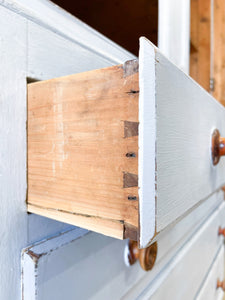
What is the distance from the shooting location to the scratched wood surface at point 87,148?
21 centimetres

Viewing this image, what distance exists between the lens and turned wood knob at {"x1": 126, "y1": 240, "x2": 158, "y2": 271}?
16.0 inches

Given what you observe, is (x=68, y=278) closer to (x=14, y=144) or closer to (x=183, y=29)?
(x=14, y=144)

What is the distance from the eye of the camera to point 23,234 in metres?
0.30

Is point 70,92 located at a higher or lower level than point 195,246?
higher

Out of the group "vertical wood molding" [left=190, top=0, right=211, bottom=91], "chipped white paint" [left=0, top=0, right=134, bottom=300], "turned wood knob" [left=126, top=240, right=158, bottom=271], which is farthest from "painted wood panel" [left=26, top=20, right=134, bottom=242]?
"vertical wood molding" [left=190, top=0, right=211, bottom=91]

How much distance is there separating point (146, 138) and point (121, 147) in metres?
0.03

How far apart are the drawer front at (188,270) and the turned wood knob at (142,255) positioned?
0.06 metres

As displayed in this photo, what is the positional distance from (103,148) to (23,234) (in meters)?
0.16

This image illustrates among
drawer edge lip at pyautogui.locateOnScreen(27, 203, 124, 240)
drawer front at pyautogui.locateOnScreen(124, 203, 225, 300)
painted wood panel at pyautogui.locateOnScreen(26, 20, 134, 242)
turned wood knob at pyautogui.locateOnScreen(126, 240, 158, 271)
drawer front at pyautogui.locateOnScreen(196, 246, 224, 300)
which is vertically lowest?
drawer front at pyautogui.locateOnScreen(196, 246, 224, 300)

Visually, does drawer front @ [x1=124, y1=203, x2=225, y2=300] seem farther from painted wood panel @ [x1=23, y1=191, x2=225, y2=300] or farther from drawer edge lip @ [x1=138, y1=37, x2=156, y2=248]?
drawer edge lip @ [x1=138, y1=37, x2=156, y2=248]

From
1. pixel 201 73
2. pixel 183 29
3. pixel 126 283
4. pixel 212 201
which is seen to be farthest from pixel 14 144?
pixel 201 73

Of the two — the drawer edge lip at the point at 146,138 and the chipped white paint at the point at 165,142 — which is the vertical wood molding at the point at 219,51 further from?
the drawer edge lip at the point at 146,138

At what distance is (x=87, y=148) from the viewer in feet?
0.80

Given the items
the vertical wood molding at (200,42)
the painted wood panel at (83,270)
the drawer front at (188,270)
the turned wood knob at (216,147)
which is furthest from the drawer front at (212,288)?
the vertical wood molding at (200,42)
